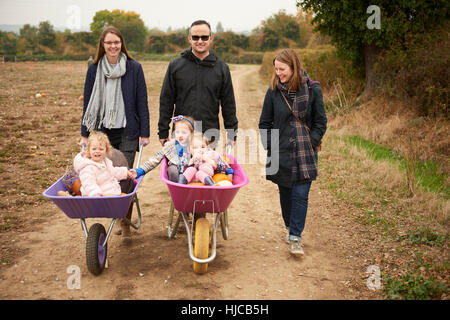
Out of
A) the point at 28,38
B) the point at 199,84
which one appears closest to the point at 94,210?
the point at 199,84

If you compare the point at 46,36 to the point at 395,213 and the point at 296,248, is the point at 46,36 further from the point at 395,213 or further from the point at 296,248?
the point at 296,248

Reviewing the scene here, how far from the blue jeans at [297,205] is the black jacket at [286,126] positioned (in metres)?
0.11

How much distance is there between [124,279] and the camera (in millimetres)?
3428

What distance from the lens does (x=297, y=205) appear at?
3887 millimetres

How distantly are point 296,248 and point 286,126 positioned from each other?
1242 millimetres

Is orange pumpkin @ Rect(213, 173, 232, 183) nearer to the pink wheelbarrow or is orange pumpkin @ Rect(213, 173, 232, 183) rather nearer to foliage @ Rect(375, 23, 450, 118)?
the pink wheelbarrow

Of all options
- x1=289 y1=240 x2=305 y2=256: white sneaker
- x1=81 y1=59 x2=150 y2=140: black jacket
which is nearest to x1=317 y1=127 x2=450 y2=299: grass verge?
x1=289 y1=240 x2=305 y2=256: white sneaker

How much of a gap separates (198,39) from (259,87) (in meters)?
18.6

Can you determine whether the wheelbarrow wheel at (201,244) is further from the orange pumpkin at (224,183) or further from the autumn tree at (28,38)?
the autumn tree at (28,38)

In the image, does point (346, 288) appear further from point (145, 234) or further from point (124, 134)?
point (124, 134)

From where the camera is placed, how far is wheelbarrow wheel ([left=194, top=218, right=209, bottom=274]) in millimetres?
3387

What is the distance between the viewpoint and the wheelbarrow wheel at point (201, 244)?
11.1 feet
